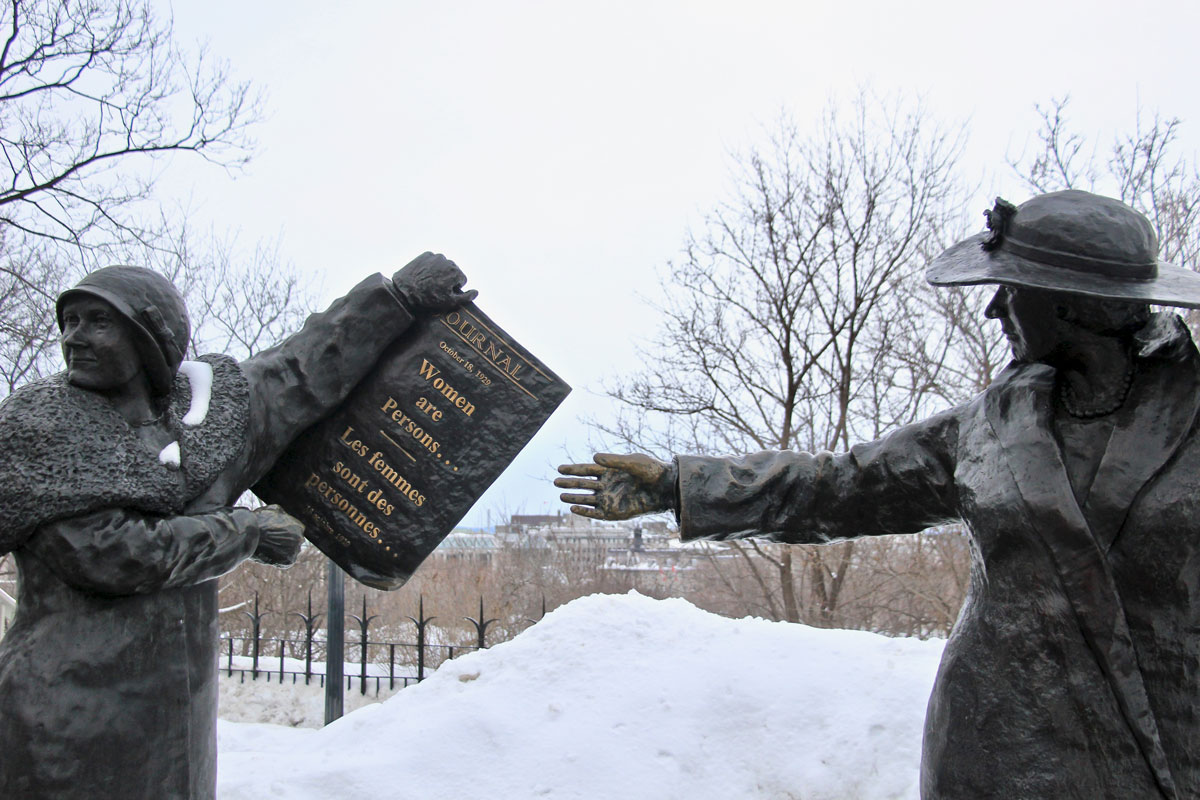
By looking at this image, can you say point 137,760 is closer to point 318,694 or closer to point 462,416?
point 462,416

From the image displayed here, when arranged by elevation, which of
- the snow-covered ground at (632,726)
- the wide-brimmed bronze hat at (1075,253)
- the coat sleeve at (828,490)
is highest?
the wide-brimmed bronze hat at (1075,253)

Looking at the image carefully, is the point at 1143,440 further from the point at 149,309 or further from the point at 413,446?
the point at 149,309

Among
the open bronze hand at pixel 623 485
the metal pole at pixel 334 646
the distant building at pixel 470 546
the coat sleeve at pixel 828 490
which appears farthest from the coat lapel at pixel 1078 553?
the distant building at pixel 470 546

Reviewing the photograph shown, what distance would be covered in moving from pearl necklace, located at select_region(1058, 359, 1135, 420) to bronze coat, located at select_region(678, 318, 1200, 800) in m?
0.03

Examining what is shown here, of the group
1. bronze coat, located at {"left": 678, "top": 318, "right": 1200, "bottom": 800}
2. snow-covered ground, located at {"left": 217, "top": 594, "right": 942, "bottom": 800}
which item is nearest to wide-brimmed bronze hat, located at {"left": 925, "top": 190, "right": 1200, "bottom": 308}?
bronze coat, located at {"left": 678, "top": 318, "right": 1200, "bottom": 800}

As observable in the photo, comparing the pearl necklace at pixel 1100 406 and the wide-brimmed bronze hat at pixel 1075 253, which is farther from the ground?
the wide-brimmed bronze hat at pixel 1075 253

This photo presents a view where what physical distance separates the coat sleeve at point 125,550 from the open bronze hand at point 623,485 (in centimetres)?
105

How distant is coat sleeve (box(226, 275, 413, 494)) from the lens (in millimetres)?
2959

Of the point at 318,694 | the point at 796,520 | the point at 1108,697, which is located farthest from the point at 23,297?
the point at 1108,697

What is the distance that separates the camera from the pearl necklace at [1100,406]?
6.60 ft

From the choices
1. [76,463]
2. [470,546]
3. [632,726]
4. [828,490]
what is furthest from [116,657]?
[470,546]

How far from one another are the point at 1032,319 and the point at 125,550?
2356 mm

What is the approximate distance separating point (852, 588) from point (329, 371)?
13.9 meters

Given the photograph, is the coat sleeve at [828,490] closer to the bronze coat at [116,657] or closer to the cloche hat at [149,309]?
the bronze coat at [116,657]
